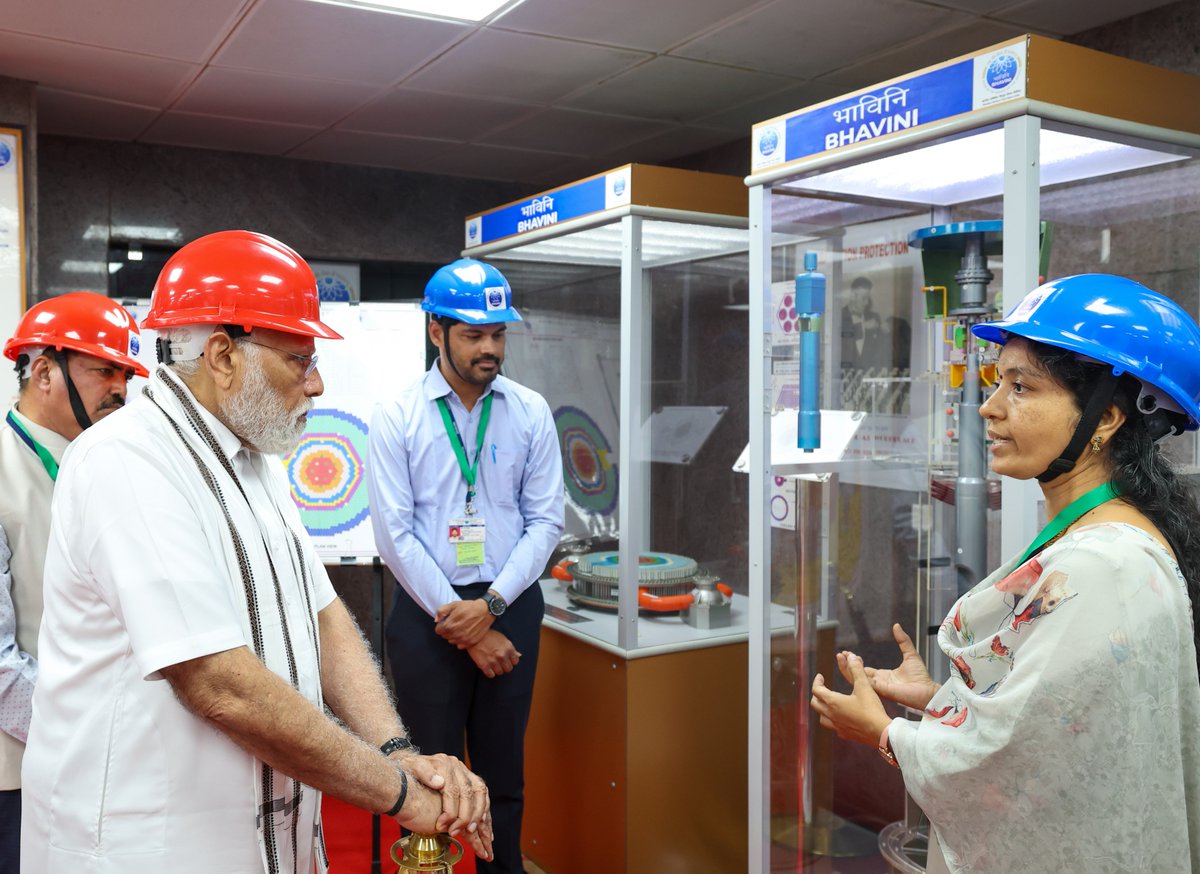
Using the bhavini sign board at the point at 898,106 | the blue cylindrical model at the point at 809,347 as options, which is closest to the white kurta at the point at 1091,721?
the bhavini sign board at the point at 898,106

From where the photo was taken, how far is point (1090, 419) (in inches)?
57.5

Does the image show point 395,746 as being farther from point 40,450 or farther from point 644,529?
point 644,529

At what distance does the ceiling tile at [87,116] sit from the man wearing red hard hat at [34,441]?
6.45 ft

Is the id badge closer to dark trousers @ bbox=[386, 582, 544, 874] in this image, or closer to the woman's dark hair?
dark trousers @ bbox=[386, 582, 544, 874]

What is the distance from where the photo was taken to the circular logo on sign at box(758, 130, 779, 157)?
2496 millimetres

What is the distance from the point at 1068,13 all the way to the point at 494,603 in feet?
7.82

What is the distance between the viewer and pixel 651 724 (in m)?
3.13

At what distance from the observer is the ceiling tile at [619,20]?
2.99 meters

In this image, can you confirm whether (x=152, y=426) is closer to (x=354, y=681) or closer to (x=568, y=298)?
(x=354, y=681)

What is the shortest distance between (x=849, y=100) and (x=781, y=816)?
178cm

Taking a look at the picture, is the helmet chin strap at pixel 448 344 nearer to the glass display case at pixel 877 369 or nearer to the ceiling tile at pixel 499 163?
the glass display case at pixel 877 369

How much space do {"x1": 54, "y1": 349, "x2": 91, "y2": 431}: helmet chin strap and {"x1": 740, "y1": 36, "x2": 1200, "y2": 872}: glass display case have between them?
1.57m

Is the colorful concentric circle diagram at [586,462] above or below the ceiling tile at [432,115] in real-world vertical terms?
below

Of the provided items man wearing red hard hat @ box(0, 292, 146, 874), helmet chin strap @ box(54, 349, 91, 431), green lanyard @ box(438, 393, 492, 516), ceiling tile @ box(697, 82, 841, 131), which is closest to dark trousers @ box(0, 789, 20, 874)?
man wearing red hard hat @ box(0, 292, 146, 874)
